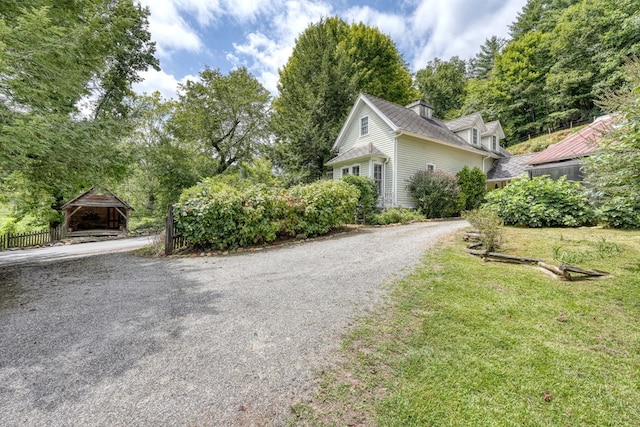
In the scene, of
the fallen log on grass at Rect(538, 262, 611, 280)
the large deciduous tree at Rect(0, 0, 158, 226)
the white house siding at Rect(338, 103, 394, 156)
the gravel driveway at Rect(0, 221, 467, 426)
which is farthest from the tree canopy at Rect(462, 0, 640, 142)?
the large deciduous tree at Rect(0, 0, 158, 226)

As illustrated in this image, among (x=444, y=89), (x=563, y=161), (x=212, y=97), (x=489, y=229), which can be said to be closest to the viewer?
(x=489, y=229)

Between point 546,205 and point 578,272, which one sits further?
point 546,205

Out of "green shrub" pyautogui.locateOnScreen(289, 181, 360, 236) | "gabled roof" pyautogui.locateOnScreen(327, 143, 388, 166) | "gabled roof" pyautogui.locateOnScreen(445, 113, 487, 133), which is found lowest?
"green shrub" pyautogui.locateOnScreen(289, 181, 360, 236)

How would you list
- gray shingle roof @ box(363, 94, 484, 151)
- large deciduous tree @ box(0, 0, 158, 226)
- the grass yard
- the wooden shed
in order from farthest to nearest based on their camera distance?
the wooden shed → gray shingle roof @ box(363, 94, 484, 151) → large deciduous tree @ box(0, 0, 158, 226) → the grass yard

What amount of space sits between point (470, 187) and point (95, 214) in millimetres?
26558

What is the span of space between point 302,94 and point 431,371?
70.9 feet

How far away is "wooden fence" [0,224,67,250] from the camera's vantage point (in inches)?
534

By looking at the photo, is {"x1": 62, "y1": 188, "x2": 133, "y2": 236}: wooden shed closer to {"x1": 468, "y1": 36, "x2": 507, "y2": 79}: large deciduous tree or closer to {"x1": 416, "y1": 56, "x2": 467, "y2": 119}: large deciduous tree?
{"x1": 416, "y1": 56, "x2": 467, "y2": 119}: large deciduous tree

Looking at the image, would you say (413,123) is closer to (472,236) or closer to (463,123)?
(463,123)

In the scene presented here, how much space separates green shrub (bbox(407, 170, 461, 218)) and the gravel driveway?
27.6 ft

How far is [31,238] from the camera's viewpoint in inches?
583

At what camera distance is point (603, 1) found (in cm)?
2458

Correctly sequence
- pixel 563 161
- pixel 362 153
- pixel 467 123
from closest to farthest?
pixel 563 161 < pixel 362 153 < pixel 467 123

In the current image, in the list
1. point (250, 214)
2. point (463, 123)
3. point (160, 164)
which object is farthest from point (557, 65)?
point (160, 164)
